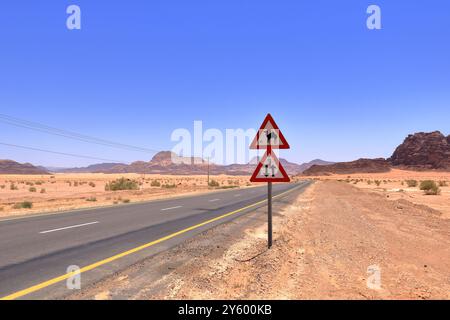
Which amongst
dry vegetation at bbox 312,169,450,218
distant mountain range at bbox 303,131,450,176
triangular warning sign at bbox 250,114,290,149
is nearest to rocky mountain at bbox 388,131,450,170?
distant mountain range at bbox 303,131,450,176

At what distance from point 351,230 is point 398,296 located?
579 centimetres

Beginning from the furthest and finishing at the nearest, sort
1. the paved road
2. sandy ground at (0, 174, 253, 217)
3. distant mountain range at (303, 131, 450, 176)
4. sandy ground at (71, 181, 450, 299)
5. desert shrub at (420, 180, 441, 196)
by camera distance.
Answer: distant mountain range at (303, 131, 450, 176)
desert shrub at (420, 180, 441, 196)
sandy ground at (0, 174, 253, 217)
the paved road
sandy ground at (71, 181, 450, 299)

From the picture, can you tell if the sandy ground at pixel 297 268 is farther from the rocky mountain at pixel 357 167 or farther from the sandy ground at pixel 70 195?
the rocky mountain at pixel 357 167

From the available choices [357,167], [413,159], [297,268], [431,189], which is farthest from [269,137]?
[413,159]

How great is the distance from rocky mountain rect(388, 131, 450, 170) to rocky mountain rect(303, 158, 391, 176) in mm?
10209

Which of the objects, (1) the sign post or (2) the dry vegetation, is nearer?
(1) the sign post

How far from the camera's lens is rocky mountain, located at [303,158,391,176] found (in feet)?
569

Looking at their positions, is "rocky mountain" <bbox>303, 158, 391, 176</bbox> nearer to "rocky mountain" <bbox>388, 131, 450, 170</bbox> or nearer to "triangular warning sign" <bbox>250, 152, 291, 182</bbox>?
"rocky mountain" <bbox>388, 131, 450, 170</bbox>

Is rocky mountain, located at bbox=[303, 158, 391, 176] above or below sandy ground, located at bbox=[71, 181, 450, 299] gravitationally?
above

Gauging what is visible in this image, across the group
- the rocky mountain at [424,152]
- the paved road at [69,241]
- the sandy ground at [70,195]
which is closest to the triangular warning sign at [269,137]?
the paved road at [69,241]

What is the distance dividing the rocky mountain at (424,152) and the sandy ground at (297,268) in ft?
584

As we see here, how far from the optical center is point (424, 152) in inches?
6826

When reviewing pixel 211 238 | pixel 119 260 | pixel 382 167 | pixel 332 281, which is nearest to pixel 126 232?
pixel 211 238

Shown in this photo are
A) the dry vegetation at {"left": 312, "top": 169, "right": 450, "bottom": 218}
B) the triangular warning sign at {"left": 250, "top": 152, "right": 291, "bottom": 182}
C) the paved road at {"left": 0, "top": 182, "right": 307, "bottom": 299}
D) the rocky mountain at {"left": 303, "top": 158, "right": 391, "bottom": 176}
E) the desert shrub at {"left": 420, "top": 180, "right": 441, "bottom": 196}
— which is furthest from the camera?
the rocky mountain at {"left": 303, "top": 158, "right": 391, "bottom": 176}
